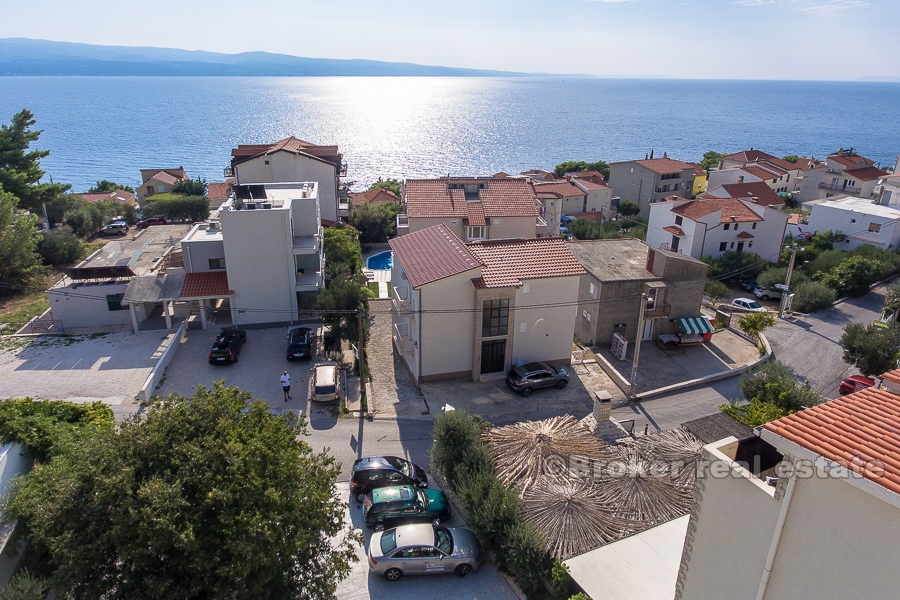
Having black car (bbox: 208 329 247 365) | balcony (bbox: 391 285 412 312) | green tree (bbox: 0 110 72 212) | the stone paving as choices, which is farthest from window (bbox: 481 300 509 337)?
green tree (bbox: 0 110 72 212)

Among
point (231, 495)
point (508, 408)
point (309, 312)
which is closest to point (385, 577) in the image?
point (231, 495)

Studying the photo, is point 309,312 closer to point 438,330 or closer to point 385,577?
point 438,330

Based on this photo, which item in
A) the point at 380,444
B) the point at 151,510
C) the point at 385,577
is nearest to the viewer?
the point at 151,510

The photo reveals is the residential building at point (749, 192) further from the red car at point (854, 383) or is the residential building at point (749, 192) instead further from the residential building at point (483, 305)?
the residential building at point (483, 305)

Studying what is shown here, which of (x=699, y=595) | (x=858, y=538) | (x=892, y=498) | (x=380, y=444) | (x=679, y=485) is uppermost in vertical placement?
(x=892, y=498)

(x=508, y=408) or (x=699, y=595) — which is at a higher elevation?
(x=699, y=595)

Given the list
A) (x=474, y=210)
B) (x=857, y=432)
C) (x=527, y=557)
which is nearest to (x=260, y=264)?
(x=474, y=210)

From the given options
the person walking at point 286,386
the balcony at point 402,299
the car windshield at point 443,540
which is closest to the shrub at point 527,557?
the car windshield at point 443,540

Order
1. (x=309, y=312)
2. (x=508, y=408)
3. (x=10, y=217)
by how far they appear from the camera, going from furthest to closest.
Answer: (x=10, y=217) < (x=309, y=312) < (x=508, y=408)
